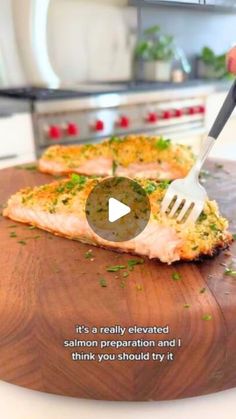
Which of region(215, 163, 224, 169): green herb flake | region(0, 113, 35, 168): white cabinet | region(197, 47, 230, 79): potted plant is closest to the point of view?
region(215, 163, 224, 169): green herb flake

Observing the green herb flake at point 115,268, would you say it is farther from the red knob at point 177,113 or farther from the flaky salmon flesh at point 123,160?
the red knob at point 177,113

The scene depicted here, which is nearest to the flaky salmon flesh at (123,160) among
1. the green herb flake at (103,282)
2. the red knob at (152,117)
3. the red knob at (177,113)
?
the green herb flake at (103,282)

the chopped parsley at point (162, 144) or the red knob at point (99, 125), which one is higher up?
the chopped parsley at point (162, 144)

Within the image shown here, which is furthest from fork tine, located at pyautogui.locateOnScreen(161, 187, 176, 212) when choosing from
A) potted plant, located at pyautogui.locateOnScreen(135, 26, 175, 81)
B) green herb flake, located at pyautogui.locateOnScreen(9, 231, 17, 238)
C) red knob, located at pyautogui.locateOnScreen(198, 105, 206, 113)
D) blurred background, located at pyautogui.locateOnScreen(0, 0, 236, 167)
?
potted plant, located at pyautogui.locateOnScreen(135, 26, 175, 81)

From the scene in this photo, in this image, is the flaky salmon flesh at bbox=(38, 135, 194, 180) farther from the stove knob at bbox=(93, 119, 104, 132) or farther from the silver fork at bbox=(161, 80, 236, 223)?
the stove knob at bbox=(93, 119, 104, 132)

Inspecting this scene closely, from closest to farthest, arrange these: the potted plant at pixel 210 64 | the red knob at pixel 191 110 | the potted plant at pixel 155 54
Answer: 1. the red knob at pixel 191 110
2. the potted plant at pixel 155 54
3. the potted plant at pixel 210 64

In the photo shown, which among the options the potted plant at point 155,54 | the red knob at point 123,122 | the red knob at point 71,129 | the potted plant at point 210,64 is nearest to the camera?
the red knob at point 71,129

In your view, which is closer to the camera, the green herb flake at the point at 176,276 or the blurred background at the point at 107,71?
the green herb flake at the point at 176,276
